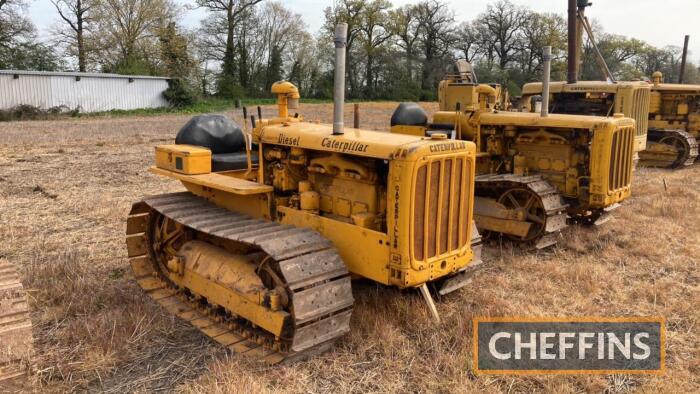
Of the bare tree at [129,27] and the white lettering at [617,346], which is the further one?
the bare tree at [129,27]

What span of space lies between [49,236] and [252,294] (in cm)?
434

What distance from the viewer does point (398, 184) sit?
168 inches

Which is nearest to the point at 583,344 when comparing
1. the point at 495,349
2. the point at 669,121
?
the point at 495,349

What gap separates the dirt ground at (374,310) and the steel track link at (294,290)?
138 mm

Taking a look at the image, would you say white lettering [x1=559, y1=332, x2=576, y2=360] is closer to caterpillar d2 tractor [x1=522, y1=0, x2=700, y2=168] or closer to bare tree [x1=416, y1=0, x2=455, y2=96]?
caterpillar d2 tractor [x1=522, y1=0, x2=700, y2=168]

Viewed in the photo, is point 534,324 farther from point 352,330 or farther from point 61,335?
point 61,335

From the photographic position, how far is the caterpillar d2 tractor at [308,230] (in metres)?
4.26

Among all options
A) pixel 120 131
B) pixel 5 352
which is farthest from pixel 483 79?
pixel 5 352

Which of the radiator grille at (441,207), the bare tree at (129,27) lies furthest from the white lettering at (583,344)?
the bare tree at (129,27)

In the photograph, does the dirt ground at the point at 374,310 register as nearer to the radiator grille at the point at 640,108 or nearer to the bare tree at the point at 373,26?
the radiator grille at the point at 640,108

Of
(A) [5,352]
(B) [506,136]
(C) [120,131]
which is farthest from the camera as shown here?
(C) [120,131]

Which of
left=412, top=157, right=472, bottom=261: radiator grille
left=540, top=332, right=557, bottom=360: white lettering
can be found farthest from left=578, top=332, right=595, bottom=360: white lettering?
left=412, top=157, right=472, bottom=261: radiator grille

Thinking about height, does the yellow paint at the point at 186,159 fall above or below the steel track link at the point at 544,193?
above

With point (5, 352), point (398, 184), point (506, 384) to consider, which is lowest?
point (506, 384)
